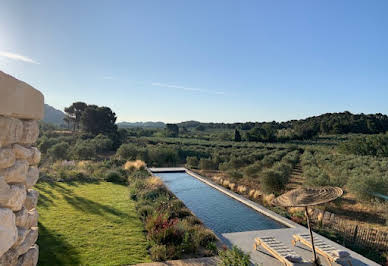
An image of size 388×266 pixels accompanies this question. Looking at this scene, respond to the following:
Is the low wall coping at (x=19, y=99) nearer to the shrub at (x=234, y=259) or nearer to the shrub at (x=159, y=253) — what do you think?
the shrub at (x=234, y=259)

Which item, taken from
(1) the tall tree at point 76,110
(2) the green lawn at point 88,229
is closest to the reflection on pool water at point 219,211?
(2) the green lawn at point 88,229

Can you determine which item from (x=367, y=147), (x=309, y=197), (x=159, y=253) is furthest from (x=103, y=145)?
(x=367, y=147)

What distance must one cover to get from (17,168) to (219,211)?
7.71 m

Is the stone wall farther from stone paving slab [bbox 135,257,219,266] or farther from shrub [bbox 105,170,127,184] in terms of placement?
shrub [bbox 105,170,127,184]

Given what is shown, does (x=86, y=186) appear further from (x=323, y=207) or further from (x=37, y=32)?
(x=323, y=207)

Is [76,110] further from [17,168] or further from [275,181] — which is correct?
[17,168]

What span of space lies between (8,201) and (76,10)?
4.28m

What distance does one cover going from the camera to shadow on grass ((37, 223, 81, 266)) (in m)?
4.46

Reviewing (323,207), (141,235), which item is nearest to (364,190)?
(323,207)

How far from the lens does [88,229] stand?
19.7ft

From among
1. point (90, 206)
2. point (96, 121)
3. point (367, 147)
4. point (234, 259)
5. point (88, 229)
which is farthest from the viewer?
point (96, 121)

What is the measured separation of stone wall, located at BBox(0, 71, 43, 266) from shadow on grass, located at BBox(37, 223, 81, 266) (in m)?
2.77

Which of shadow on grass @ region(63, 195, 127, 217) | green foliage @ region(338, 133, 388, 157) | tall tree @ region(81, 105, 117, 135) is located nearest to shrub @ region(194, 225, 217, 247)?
shadow on grass @ region(63, 195, 127, 217)

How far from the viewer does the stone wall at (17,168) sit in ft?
5.28
